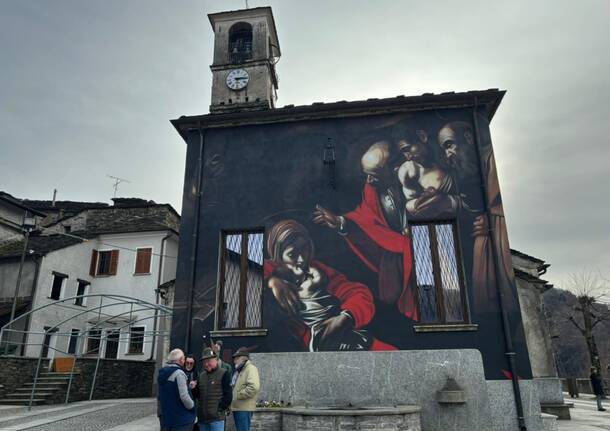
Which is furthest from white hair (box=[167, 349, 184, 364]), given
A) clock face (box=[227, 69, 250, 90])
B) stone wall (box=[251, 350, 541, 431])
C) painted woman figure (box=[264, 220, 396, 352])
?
clock face (box=[227, 69, 250, 90])

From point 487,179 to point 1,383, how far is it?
16.8m

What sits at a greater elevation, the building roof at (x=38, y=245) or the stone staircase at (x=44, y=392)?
the building roof at (x=38, y=245)

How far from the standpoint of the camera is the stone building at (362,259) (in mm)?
8500

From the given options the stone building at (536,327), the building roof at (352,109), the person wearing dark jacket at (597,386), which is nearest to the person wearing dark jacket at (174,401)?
the building roof at (352,109)

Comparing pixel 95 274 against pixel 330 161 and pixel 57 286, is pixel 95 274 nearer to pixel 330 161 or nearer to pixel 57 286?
pixel 57 286

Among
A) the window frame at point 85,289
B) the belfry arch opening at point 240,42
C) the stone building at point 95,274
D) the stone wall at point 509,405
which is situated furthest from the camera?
the belfry arch opening at point 240,42

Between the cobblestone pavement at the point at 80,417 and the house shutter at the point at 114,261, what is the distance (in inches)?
444

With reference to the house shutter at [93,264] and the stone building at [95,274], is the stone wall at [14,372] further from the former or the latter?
the house shutter at [93,264]

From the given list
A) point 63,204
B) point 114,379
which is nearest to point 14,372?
point 114,379

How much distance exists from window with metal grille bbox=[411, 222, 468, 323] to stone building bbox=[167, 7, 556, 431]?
0.10 feet

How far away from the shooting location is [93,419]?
1116 cm

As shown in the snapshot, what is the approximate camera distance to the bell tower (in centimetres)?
2311

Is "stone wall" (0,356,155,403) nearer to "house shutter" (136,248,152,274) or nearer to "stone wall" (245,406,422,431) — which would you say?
"house shutter" (136,248,152,274)

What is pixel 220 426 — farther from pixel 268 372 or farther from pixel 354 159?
pixel 354 159
